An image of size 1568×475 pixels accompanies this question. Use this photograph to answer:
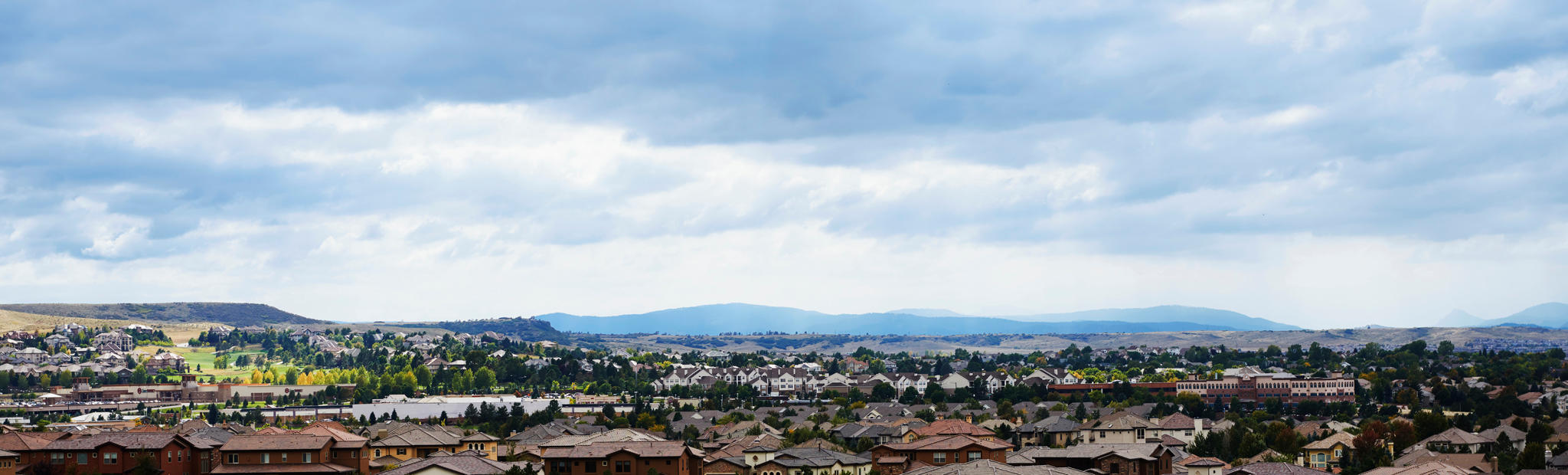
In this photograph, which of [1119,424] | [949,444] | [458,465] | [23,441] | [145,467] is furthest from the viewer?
[1119,424]

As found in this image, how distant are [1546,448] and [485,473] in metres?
73.5

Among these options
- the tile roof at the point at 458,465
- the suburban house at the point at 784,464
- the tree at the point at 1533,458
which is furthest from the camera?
the suburban house at the point at 784,464

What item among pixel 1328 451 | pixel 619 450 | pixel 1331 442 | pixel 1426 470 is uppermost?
pixel 619 450

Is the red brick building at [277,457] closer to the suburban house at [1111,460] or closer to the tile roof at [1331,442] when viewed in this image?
the suburban house at [1111,460]

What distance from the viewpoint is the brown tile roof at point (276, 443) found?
273 ft

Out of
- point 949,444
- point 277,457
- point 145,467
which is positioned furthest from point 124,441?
point 949,444

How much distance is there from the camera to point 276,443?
275ft

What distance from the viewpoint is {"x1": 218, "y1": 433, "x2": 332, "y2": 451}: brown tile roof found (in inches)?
3278

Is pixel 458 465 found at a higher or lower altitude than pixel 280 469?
higher

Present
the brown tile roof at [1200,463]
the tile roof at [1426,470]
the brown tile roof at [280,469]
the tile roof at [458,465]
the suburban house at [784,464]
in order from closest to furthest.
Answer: the tile roof at [458,465]
the tile roof at [1426,470]
the brown tile roof at [280,469]
the brown tile roof at [1200,463]
the suburban house at [784,464]

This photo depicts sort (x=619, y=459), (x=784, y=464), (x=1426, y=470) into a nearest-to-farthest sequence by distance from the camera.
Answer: (x=1426, y=470) < (x=619, y=459) < (x=784, y=464)

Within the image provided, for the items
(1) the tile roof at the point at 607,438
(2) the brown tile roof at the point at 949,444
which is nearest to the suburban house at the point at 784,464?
(2) the brown tile roof at the point at 949,444

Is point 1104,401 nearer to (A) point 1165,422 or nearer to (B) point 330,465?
(A) point 1165,422

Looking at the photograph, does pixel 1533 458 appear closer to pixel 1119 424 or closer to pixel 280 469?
pixel 1119 424
